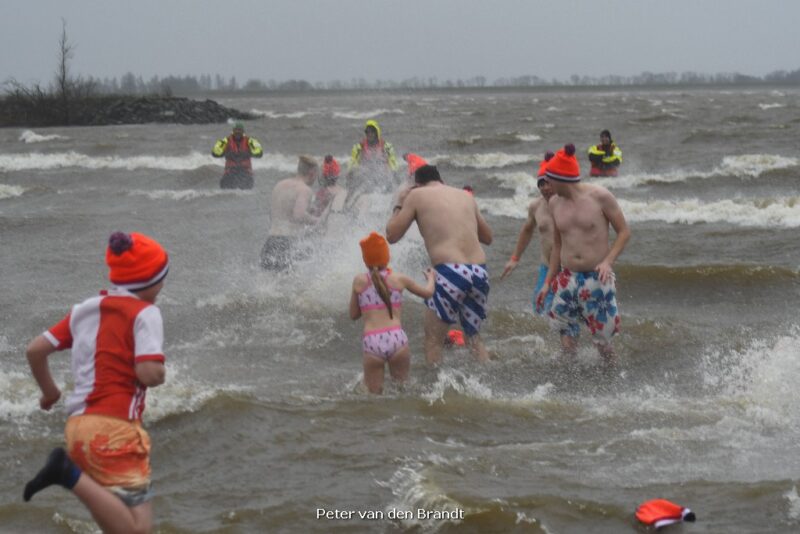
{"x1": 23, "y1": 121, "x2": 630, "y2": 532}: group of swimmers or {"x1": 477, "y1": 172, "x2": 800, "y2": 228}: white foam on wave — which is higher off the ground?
{"x1": 23, "y1": 121, "x2": 630, "y2": 532}: group of swimmers

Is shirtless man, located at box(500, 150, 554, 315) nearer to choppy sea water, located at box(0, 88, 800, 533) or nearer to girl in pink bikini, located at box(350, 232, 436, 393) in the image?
choppy sea water, located at box(0, 88, 800, 533)

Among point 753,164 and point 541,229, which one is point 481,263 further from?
point 753,164

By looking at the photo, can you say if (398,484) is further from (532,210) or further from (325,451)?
(532,210)

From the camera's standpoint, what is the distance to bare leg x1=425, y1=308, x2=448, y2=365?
7.47 m

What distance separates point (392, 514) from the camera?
5.06 m

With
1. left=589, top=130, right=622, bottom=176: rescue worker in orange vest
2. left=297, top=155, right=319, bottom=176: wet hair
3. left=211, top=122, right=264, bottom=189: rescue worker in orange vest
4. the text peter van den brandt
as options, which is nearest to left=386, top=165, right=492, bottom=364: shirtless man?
the text peter van den brandt

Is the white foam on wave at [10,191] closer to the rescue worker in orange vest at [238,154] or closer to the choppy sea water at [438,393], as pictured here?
the choppy sea water at [438,393]

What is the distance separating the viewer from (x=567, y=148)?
7.06 metres

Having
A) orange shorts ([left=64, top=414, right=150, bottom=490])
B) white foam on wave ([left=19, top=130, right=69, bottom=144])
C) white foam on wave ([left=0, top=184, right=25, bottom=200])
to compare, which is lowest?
white foam on wave ([left=0, top=184, right=25, bottom=200])

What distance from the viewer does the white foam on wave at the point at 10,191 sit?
21.7 meters

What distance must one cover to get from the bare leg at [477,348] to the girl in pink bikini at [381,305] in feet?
3.43

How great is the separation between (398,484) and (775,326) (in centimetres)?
526

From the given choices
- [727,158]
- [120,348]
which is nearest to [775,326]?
[120,348]

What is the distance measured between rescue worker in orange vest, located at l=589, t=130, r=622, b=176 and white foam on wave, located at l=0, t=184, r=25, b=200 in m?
11.6
